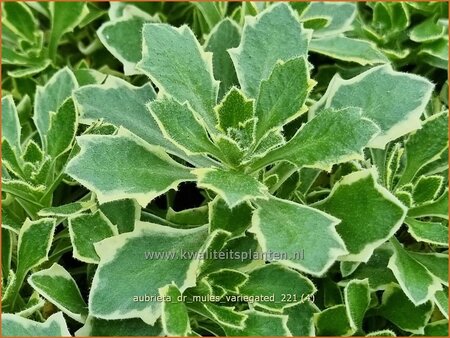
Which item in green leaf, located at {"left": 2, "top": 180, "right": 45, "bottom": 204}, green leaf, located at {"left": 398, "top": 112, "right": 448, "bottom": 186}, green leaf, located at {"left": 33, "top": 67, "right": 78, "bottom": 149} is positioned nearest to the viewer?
green leaf, located at {"left": 2, "top": 180, "right": 45, "bottom": 204}

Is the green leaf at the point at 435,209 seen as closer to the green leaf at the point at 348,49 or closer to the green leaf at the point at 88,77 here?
the green leaf at the point at 348,49

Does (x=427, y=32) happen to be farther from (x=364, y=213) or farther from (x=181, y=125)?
(x=181, y=125)

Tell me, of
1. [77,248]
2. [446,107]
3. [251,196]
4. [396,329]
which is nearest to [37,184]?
[77,248]

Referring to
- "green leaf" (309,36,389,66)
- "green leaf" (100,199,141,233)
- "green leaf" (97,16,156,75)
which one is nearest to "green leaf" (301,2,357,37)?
"green leaf" (309,36,389,66)

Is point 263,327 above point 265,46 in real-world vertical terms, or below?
below

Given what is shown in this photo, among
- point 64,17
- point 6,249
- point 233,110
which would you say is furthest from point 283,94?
point 64,17

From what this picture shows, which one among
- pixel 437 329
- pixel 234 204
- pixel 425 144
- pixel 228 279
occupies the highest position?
pixel 234 204

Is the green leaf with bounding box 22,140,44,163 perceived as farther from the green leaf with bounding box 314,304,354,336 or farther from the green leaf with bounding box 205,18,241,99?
the green leaf with bounding box 314,304,354,336
